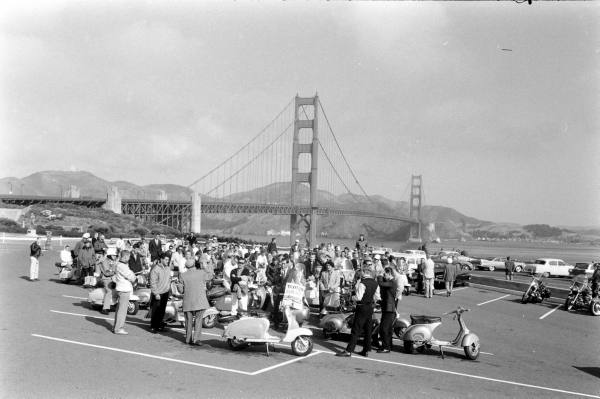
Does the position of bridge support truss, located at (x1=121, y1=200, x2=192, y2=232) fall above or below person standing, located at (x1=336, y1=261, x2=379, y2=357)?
above

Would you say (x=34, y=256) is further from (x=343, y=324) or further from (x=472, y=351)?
(x=472, y=351)

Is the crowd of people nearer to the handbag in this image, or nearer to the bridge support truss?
the handbag

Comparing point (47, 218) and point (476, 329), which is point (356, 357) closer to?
point (476, 329)

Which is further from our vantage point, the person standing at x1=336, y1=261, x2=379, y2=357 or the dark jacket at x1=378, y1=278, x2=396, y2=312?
the dark jacket at x1=378, y1=278, x2=396, y2=312

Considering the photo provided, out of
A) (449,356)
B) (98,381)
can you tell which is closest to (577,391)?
(449,356)

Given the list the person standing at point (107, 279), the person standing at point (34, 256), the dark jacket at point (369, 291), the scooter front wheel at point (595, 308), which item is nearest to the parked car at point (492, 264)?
the scooter front wheel at point (595, 308)

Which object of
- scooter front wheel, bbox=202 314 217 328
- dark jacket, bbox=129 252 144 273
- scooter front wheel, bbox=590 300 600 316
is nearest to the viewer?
scooter front wheel, bbox=202 314 217 328

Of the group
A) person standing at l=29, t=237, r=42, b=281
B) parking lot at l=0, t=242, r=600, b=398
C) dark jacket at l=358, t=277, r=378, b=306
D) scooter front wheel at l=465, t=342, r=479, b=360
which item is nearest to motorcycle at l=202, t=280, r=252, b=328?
parking lot at l=0, t=242, r=600, b=398

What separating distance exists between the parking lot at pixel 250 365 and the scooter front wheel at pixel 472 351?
0.15 m

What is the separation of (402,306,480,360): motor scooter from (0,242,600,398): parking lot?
20cm

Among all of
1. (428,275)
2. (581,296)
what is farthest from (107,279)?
(581,296)

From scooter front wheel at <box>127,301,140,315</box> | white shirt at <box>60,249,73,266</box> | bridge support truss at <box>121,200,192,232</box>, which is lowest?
scooter front wheel at <box>127,301,140,315</box>

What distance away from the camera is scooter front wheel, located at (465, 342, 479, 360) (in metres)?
9.61

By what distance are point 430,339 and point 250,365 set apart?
11.2 ft
